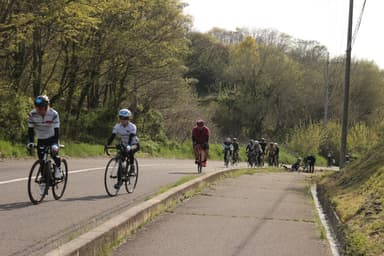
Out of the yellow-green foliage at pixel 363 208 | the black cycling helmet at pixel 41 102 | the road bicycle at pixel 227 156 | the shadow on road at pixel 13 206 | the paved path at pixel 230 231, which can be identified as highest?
the black cycling helmet at pixel 41 102

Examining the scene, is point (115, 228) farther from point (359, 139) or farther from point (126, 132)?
point (359, 139)

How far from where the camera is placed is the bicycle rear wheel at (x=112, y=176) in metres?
10.9

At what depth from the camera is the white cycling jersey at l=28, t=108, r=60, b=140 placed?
30.5ft

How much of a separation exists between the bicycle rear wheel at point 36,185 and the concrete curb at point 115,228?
1.74 metres

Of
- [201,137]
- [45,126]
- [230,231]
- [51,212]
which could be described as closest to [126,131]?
[45,126]

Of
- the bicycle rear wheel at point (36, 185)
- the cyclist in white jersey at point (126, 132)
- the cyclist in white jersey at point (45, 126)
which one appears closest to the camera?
the bicycle rear wheel at point (36, 185)

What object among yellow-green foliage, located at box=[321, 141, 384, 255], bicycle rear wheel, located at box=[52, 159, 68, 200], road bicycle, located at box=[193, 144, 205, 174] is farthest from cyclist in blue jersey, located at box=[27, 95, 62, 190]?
road bicycle, located at box=[193, 144, 205, 174]

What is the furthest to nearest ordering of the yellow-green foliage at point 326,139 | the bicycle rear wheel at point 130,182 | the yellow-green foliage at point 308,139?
the yellow-green foliage at point 308,139 → the yellow-green foliage at point 326,139 → the bicycle rear wheel at point 130,182

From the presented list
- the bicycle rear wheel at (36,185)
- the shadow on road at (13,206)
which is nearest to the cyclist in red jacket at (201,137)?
the bicycle rear wheel at (36,185)

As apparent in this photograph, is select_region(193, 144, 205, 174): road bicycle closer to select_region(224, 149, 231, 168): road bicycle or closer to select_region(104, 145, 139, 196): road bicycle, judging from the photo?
select_region(104, 145, 139, 196): road bicycle

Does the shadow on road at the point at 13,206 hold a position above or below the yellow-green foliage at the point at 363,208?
below

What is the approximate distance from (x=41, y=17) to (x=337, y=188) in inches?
483

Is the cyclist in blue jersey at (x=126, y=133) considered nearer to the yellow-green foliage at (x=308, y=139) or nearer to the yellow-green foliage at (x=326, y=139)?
the yellow-green foliage at (x=326, y=139)

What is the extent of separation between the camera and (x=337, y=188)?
13.2 meters
